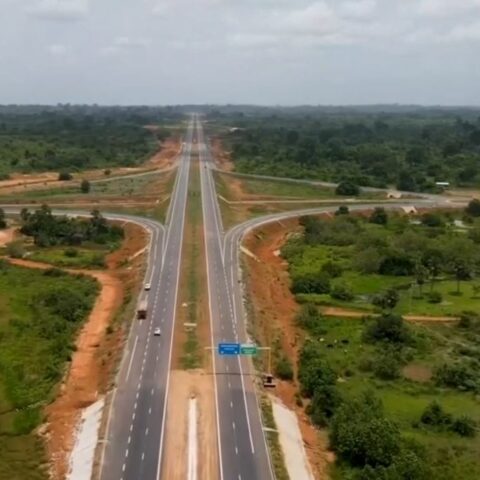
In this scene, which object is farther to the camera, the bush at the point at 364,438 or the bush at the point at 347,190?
the bush at the point at 347,190

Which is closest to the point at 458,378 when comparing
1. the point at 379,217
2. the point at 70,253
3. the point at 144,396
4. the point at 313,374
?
the point at 313,374

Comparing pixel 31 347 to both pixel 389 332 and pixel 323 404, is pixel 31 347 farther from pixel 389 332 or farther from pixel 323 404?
pixel 389 332

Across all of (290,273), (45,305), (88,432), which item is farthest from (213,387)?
(290,273)

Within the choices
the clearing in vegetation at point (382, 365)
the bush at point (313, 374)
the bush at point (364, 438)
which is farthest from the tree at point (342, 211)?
the bush at point (364, 438)

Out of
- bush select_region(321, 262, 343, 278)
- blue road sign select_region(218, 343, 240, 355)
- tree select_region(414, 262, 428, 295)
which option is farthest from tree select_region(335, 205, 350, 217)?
blue road sign select_region(218, 343, 240, 355)

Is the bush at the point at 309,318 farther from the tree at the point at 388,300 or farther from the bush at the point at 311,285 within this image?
the tree at the point at 388,300

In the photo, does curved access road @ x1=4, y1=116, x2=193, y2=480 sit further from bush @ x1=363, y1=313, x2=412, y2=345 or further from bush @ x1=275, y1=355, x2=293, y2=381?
bush @ x1=363, y1=313, x2=412, y2=345

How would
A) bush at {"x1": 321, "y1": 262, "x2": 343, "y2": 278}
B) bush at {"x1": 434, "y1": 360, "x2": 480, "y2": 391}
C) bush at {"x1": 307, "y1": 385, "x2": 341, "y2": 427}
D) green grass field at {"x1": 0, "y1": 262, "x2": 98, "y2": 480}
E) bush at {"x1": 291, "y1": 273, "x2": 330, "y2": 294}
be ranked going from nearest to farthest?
green grass field at {"x1": 0, "y1": 262, "x2": 98, "y2": 480}
bush at {"x1": 307, "y1": 385, "x2": 341, "y2": 427}
bush at {"x1": 434, "y1": 360, "x2": 480, "y2": 391}
bush at {"x1": 291, "y1": 273, "x2": 330, "y2": 294}
bush at {"x1": 321, "y1": 262, "x2": 343, "y2": 278}

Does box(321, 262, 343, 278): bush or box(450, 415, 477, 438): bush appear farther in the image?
box(321, 262, 343, 278): bush
